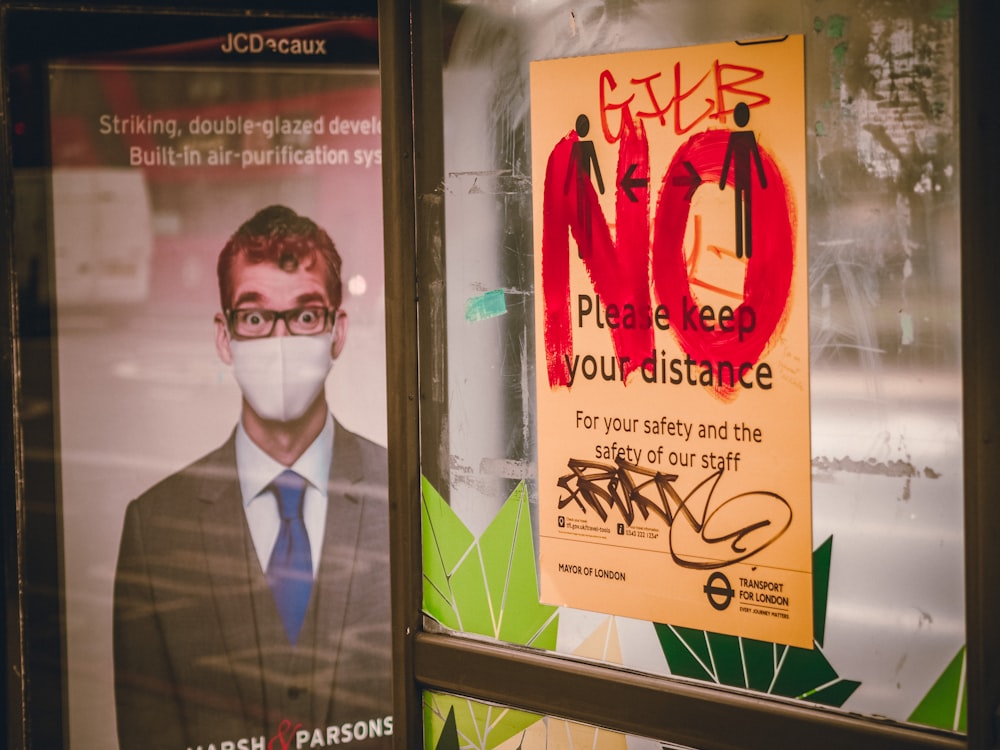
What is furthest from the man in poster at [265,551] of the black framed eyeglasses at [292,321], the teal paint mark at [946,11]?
the teal paint mark at [946,11]

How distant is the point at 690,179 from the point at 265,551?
197cm

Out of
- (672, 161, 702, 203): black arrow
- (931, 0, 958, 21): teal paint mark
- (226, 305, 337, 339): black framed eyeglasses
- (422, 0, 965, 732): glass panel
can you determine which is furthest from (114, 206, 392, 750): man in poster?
(931, 0, 958, 21): teal paint mark

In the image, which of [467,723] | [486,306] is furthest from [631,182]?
[467,723]

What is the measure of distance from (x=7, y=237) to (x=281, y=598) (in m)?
1.29

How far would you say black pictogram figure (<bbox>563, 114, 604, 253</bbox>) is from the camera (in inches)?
74.6

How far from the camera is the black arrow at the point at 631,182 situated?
1.85m

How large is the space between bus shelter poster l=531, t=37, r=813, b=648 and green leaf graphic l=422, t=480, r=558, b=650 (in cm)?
5

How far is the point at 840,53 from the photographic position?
1.63 metres

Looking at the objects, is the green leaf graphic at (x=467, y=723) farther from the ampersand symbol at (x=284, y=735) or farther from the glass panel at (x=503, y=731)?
the ampersand symbol at (x=284, y=735)

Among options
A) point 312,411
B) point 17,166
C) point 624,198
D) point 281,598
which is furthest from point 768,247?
point 17,166

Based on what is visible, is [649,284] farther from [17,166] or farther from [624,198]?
[17,166]

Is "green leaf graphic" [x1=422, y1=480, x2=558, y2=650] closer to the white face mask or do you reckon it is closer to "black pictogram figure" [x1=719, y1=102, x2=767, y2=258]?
"black pictogram figure" [x1=719, y1=102, x2=767, y2=258]

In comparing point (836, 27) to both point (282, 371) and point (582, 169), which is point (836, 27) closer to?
point (582, 169)

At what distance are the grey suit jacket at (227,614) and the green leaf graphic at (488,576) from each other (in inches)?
45.0
